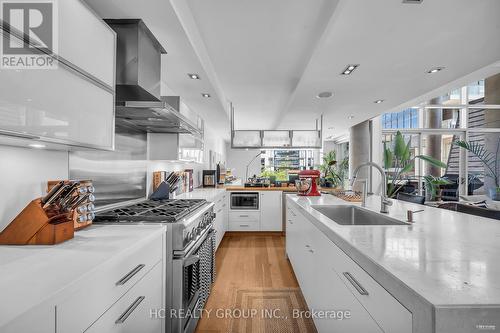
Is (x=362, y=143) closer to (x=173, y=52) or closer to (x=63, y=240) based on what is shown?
(x=173, y=52)

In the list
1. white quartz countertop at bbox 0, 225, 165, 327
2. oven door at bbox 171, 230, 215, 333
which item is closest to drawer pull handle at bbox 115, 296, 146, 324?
white quartz countertop at bbox 0, 225, 165, 327

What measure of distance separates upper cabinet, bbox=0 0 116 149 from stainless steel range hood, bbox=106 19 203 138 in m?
0.24

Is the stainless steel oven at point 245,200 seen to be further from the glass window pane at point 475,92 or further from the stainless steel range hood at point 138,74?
the glass window pane at point 475,92

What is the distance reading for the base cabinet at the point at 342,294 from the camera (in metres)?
0.75

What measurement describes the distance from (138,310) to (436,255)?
1321 mm

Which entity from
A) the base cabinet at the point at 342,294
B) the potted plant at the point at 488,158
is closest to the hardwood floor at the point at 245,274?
the base cabinet at the point at 342,294

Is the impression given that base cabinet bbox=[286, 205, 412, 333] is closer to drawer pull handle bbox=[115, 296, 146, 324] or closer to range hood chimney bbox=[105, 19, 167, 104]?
drawer pull handle bbox=[115, 296, 146, 324]

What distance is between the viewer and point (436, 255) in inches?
34.4

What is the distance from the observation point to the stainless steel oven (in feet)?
15.2

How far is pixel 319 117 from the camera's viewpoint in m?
4.99

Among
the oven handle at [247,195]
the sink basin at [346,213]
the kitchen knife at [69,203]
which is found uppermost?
the kitchen knife at [69,203]

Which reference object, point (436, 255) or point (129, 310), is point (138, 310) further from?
point (436, 255)

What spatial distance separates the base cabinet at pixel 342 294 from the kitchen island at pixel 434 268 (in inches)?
0.4

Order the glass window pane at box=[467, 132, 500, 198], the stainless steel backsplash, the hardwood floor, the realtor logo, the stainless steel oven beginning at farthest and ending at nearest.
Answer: the glass window pane at box=[467, 132, 500, 198] < the stainless steel oven < the hardwood floor < the stainless steel backsplash < the realtor logo
